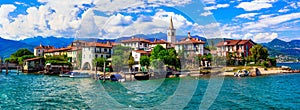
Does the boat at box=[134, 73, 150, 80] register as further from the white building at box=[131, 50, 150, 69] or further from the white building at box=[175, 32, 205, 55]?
the white building at box=[175, 32, 205, 55]

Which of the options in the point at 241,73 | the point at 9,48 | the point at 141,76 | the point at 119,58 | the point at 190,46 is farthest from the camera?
the point at 9,48

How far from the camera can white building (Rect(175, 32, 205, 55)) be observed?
1687 inches

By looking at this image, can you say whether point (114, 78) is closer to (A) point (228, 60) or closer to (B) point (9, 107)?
(B) point (9, 107)

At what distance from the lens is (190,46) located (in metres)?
44.6

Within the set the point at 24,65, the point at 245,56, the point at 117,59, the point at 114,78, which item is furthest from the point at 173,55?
the point at 24,65

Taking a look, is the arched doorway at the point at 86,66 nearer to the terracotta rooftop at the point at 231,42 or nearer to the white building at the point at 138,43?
the white building at the point at 138,43

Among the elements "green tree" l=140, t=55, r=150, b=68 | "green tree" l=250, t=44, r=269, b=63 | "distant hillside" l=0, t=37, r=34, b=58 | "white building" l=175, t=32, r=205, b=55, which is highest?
"distant hillside" l=0, t=37, r=34, b=58

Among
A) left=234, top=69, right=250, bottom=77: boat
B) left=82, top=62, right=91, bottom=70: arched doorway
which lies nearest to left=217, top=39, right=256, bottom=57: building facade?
left=234, top=69, right=250, bottom=77: boat

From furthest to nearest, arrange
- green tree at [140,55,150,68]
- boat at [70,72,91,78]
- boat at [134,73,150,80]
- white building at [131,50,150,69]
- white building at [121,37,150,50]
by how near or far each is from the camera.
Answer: white building at [121,37,150,50] → white building at [131,50,150,69] → green tree at [140,55,150,68] → boat at [70,72,91,78] → boat at [134,73,150,80]

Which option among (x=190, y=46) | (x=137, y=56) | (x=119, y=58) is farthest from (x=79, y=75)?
(x=190, y=46)

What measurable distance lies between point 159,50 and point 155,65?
3.43 metres

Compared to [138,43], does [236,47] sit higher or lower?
lower

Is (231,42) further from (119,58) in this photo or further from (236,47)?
(119,58)

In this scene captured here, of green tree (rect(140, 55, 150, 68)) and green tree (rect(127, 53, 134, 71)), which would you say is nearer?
green tree (rect(140, 55, 150, 68))
